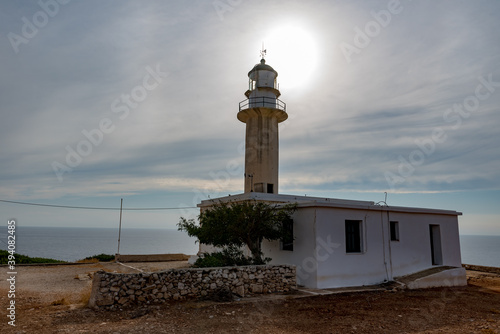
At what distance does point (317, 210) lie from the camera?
11586 millimetres

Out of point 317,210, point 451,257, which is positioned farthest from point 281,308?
point 451,257

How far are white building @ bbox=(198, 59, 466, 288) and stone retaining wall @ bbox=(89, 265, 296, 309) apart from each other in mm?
1425

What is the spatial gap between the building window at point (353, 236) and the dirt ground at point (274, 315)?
2053mm

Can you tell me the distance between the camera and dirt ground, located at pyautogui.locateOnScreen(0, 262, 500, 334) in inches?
266

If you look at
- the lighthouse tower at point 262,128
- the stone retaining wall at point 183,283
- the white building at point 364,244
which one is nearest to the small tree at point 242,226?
the white building at point 364,244

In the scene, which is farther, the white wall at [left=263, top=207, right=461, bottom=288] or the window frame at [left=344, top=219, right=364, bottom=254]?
the window frame at [left=344, top=219, right=364, bottom=254]

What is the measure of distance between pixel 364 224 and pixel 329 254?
2.00 metres

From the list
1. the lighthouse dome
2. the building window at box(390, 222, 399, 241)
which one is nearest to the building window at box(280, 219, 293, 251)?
the building window at box(390, 222, 399, 241)

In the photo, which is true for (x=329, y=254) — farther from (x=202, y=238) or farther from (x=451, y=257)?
(x=451, y=257)

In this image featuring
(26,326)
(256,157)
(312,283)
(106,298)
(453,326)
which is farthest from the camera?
(256,157)

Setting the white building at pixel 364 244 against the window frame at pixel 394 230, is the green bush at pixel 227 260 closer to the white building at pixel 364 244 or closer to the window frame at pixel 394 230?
the white building at pixel 364 244

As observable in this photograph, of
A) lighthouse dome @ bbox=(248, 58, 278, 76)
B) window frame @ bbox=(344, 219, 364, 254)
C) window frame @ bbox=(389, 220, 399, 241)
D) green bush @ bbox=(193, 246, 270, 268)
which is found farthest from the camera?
lighthouse dome @ bbox=(248, 58, 278, 76)

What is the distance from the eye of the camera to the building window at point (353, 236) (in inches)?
484

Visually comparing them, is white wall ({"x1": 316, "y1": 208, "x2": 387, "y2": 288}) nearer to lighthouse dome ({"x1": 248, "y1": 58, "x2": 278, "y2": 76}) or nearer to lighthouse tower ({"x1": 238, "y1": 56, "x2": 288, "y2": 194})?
lighthouse tower ({"x1": 238, "y1": 56, "x2": 288, "y2": 194})
